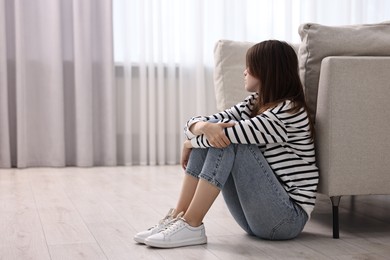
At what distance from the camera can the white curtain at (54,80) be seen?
4.31m

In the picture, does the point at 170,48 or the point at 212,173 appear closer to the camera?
the point at 212,173

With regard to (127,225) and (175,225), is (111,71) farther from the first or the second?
(175,225)

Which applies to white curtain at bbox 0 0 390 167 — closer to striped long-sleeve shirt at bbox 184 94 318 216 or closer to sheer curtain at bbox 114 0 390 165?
sheer curtain at bbox 114 0 390 165

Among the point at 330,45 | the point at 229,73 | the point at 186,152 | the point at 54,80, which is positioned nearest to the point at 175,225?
the point at 186,152

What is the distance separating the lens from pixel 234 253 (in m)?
1.89

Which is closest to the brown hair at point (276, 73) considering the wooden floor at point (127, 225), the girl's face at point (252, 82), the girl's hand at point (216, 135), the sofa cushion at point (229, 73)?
the girl's face at point (252, 82)

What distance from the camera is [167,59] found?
4656 mm

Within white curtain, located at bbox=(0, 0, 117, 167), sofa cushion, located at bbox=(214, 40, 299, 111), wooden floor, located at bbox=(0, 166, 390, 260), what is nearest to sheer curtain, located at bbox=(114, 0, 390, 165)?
white curtain, located at bbox=(0, 0, 117, 167)

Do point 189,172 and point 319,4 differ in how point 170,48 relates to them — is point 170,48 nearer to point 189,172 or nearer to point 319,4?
point 319,4

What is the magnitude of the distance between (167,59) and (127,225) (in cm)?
246

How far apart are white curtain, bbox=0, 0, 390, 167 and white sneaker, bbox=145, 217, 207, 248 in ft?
8.33

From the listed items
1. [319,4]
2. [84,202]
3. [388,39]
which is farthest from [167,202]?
[319,4]

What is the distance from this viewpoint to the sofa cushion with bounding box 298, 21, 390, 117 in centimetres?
211

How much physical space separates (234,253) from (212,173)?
0.24m
